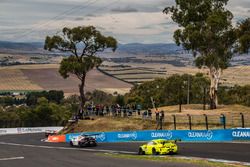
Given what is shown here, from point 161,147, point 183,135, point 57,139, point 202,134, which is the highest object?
point 161,147

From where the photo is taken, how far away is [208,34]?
5975 cm

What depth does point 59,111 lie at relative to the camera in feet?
469

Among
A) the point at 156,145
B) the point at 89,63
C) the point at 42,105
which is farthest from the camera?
the point at 42,105

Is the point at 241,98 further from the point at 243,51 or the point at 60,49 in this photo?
the point at 243,51

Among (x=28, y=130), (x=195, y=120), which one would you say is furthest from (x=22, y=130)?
(x=195, y=120)

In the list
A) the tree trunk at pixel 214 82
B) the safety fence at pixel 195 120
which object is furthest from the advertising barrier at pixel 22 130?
the tree trunk at pixel 214 82

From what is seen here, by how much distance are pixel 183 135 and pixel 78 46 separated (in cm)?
3872

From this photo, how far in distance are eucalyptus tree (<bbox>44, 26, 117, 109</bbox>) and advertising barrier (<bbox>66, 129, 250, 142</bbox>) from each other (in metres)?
24.9

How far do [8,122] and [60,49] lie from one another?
28816mm

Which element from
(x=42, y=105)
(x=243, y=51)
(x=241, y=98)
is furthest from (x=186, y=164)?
(x=42, y=105)

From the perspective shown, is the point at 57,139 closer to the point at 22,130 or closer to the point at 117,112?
the point at 117,112

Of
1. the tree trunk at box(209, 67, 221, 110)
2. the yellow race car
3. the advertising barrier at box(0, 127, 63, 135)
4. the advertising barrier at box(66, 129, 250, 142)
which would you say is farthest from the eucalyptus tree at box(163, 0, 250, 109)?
the advertising barrier at box(0, 127, 63, 135)

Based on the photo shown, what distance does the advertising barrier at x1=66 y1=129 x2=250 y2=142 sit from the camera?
124 ft

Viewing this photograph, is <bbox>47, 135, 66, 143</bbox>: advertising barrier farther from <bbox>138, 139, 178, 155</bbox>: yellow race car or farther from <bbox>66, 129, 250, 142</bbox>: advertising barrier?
<bbox>138, 139, 178, 155</bbox>: yellow race car
